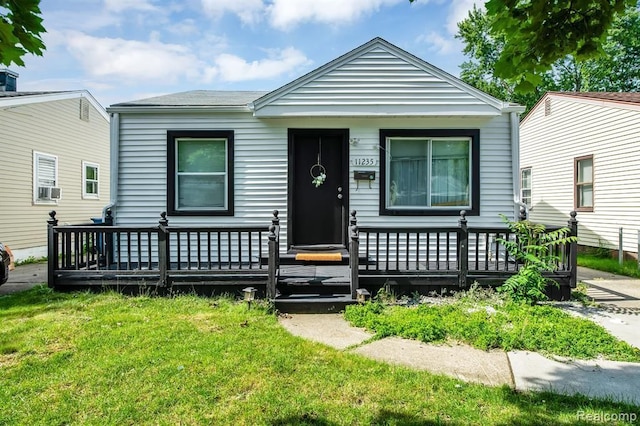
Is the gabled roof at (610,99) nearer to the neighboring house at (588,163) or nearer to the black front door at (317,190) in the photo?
the neighboring house at (588,163)

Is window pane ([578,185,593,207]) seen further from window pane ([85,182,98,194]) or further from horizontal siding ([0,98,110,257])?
window pane ([85,182,98,194])

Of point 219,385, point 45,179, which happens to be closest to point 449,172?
point 219,385

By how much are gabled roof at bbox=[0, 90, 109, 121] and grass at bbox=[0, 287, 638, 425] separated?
779 centimetres

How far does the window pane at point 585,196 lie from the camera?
10.2 metres

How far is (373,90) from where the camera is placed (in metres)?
6.28

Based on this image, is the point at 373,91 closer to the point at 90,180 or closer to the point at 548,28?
the point at 548,28

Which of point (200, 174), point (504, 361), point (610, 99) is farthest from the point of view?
point (610, 99)

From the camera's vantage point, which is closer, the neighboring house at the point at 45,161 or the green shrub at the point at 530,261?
the green shrub at the point at 530,261

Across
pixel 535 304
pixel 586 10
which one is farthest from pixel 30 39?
pixel 535 304

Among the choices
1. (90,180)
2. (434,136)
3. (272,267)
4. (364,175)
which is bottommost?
(272,267)

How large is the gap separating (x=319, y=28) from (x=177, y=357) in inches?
369

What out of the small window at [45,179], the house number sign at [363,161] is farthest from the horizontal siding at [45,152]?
the house number sign at [363,161]

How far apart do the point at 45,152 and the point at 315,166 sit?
8.65m

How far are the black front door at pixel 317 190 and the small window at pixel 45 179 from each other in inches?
318
